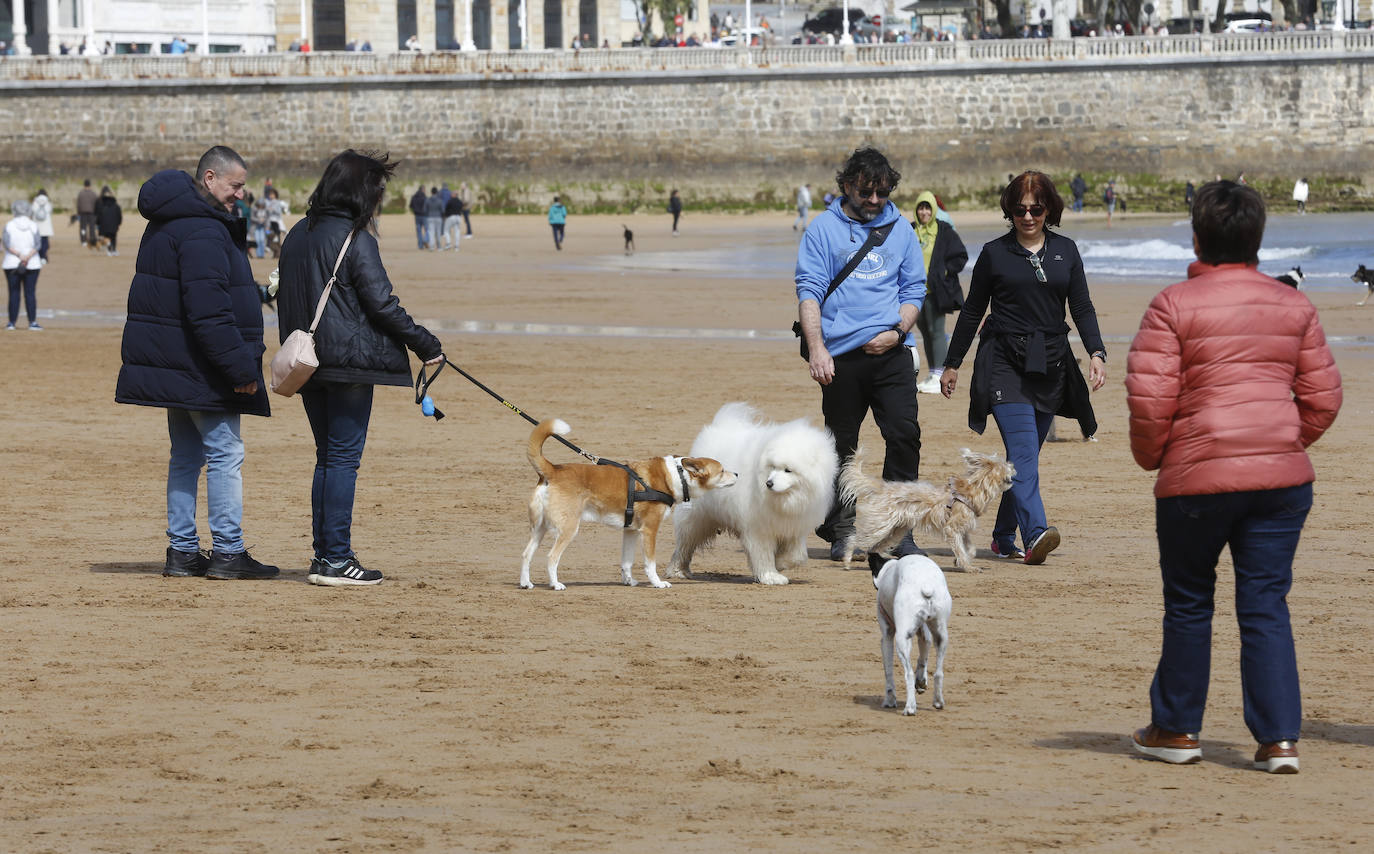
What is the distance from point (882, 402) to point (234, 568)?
3.19m

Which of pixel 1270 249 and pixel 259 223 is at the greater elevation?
pixel 259 223

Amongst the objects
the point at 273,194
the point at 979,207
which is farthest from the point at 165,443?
the point at 979,207

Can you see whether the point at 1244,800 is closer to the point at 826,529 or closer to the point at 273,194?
the point at 826,529

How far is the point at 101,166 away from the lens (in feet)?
194

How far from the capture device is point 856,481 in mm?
8344

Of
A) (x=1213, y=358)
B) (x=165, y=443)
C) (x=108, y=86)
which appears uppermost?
(x=108, y=86)

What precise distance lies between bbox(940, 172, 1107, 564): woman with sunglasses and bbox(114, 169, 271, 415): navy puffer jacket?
3.39 meters

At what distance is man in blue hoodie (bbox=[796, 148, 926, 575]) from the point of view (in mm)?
8547

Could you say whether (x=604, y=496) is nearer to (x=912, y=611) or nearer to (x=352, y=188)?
(x=352, y=188)

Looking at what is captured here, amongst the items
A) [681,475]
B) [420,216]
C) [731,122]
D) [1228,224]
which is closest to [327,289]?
[681,475]

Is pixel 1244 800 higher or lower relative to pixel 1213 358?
lower

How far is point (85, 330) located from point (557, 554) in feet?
51.8

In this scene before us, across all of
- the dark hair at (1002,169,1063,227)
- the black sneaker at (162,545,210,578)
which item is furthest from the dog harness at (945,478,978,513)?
the black sneaker at (162,545,210,578)

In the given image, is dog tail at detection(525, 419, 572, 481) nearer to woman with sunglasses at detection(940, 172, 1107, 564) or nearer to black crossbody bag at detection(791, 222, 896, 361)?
black crossbody bag at detection(791, 222, 896, 361)
